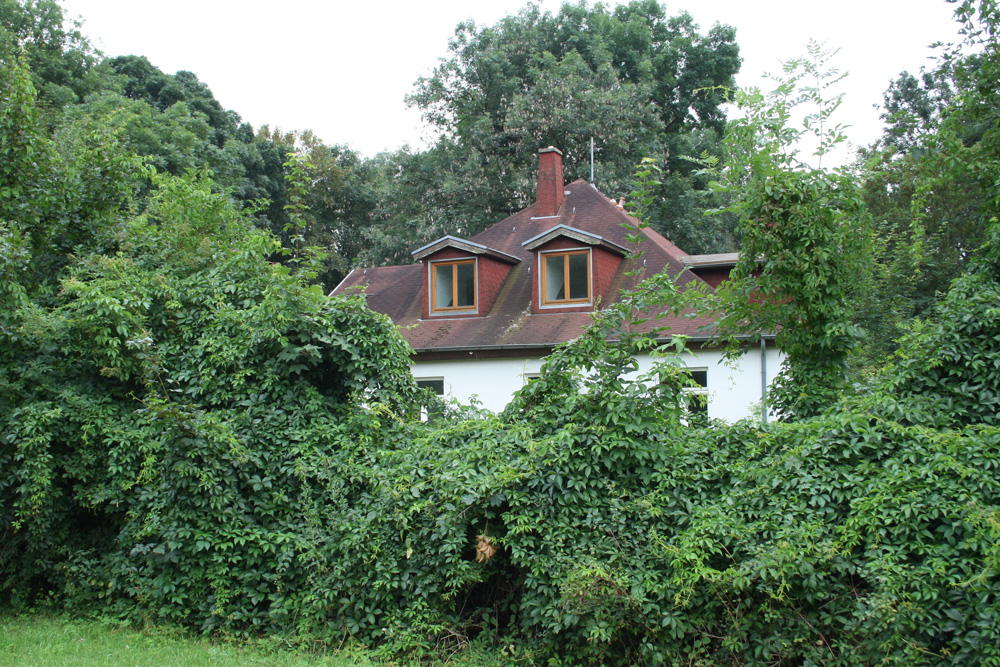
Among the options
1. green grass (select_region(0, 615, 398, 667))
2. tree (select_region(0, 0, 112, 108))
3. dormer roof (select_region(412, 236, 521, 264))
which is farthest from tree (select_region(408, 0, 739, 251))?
green grass (select_region(0, 615, 398, 667))

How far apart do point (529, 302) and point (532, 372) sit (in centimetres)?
287

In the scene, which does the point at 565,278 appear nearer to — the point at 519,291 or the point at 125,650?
the point at 519,291

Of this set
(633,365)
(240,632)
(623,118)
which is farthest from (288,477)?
(623,118)

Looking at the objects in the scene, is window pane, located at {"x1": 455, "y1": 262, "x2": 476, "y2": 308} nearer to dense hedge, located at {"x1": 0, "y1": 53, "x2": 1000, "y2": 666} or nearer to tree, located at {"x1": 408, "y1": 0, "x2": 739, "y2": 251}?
tree, located at {"x1": 408, "y1": 0, "x2": 739, "y2": 251}

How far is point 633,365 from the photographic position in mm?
7277

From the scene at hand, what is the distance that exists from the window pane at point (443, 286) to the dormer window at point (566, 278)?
3.05 meters

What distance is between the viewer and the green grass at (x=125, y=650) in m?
6.53

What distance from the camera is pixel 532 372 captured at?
19.2 metres

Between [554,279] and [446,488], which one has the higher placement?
[554,279]

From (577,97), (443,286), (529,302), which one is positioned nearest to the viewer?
(529,302)

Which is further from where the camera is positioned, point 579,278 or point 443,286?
point 443,286

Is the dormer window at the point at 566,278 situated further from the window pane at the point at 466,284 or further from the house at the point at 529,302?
the window pane at the point at 466,284

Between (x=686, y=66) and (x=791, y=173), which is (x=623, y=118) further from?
Answer: (x=791, y=173)

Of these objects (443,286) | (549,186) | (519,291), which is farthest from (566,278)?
(549,186)
